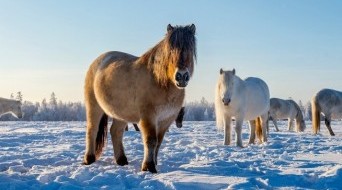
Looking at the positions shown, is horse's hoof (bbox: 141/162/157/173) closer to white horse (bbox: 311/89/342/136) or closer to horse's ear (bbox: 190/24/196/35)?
horse's ear (bbox: 190/24/196/35)

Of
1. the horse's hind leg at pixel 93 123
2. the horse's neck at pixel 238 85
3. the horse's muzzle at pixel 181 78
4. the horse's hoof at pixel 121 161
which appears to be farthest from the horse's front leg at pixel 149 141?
the horse's neck at pixel 238 85

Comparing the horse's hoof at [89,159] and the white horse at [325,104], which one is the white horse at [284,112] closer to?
the white horse at [325,104]

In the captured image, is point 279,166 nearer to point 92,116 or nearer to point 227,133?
point 92,116

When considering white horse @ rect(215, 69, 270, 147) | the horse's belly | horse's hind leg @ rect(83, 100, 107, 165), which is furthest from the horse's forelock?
white horse @ rect(215, 69, 270, 147)

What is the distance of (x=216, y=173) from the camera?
4941 millimetres

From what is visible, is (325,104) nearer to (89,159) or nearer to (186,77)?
(89,159)

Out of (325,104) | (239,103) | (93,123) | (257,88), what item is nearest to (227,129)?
(239,103)

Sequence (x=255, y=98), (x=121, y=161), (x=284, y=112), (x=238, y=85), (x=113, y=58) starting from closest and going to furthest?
(x=121, y=161), (x=113, y=58), (x=238, y=85), (x=255, y=98), (x=284, y=112)

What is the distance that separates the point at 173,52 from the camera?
16.1 ft

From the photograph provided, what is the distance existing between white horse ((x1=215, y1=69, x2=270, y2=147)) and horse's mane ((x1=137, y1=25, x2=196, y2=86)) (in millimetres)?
3902

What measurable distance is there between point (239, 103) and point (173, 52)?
4.90m

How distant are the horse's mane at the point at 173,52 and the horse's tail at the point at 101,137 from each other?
1731 mm

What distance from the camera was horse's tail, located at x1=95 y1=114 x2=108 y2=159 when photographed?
257 inches

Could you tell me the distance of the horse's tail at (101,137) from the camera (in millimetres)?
6516
